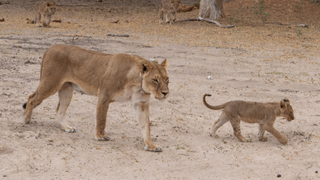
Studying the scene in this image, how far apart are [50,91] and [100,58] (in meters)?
0.88

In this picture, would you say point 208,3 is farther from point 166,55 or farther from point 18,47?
point 18,47

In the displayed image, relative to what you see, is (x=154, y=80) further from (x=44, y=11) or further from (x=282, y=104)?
(x=44, y=11)

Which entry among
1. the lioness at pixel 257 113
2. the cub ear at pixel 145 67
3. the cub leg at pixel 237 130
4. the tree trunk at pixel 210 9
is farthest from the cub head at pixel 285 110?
the tree trunk at pixel 210 9

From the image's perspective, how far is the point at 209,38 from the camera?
17.4m

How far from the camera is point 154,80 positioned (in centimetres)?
571

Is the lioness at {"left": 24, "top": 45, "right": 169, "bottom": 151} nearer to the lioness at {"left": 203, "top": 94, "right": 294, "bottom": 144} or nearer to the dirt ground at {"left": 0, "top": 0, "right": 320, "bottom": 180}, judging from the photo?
the dirt ground at {"left": 0, "top": 0, "right": 320, "bottom": 180}

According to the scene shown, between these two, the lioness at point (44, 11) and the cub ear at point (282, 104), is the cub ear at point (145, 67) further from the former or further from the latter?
the lioness at point (44, 11)

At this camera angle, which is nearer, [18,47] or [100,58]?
[100,58]

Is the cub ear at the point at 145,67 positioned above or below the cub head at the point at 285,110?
above

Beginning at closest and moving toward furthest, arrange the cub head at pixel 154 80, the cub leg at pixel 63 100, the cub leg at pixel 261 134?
the cub head at pixel 154 80 < the cub leg at pixel 63 100 < the cub leg at pixel 261 134

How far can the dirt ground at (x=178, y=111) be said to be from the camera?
551cm

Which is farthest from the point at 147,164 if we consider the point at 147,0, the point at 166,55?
the point at 147,0

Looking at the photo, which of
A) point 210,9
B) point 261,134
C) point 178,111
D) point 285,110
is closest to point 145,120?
point 261,134

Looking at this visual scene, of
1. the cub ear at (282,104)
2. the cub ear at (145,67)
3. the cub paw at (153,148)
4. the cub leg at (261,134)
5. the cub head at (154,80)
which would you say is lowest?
the cub paw at (153,148)
